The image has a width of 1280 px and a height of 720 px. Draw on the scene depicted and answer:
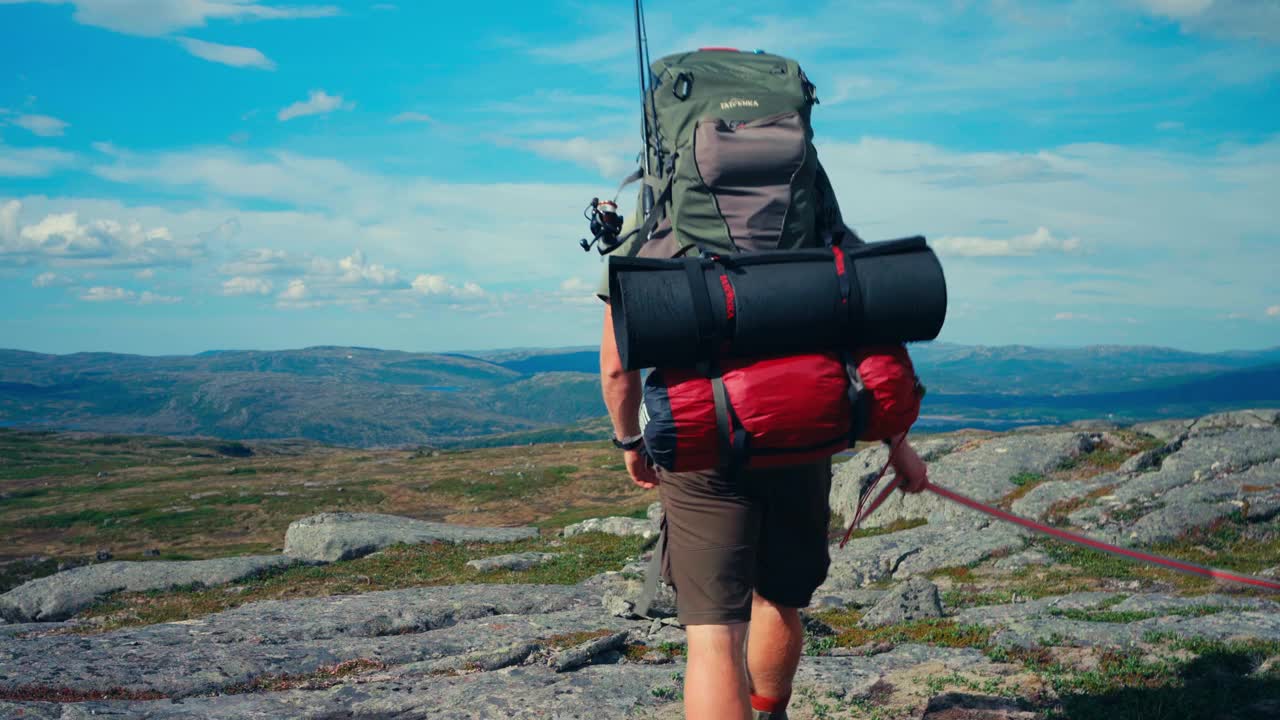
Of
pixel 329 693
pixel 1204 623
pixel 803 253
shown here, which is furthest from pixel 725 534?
pixel 1204 623

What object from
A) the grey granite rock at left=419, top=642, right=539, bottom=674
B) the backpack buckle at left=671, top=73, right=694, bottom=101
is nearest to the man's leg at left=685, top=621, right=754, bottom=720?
the backpack buckle at left=671, top=73, right=694, bottom=101

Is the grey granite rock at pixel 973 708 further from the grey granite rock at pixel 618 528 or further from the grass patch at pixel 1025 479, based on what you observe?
the grass patch at pixel 1025 479

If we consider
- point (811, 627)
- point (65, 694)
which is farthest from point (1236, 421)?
point (65, 694)

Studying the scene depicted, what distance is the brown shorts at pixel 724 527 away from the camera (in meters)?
4.35

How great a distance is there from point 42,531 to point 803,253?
7498cm

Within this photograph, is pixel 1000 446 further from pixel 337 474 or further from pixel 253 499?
pixel 337 474

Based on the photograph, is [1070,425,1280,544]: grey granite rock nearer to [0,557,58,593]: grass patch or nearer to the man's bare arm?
the man's bare arm

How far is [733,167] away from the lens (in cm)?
425

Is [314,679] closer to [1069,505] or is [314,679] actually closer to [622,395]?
[622,395]

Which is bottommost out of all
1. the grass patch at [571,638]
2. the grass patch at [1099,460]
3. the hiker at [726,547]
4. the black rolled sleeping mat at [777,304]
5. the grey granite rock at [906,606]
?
the grass patch at [1099,460]

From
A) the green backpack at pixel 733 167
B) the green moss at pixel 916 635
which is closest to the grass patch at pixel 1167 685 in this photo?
the green moss at pixel 916 635

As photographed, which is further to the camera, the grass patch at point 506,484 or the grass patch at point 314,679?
the grass patch at point 506,484

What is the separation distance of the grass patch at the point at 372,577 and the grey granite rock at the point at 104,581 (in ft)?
1.77

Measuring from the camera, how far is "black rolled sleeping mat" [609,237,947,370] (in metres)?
3.94
